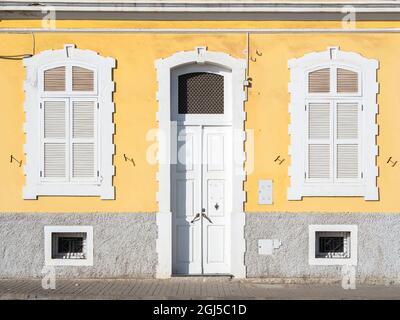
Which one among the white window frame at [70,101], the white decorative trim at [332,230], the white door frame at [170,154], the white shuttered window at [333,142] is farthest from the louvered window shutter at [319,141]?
the white window frame at [70,101]

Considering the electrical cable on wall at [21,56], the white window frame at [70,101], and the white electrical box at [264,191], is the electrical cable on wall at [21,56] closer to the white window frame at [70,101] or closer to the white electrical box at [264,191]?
the white window frame at [70,101]

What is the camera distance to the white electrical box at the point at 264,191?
12713mm

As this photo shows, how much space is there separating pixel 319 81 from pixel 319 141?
3.11 feet

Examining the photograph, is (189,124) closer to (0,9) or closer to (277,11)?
(277,11)

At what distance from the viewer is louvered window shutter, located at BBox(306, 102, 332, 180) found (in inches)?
502

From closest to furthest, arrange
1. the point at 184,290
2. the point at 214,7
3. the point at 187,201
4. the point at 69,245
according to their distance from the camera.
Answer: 1. the point at 184,290
2. the point at 214,7
3. the point at 69,245
4. the point at 187,201

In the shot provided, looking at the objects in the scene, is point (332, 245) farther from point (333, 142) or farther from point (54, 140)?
point (54, 140)

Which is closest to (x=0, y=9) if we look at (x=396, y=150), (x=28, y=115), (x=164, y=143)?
(x=28, y=115)

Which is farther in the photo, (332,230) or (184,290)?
(332,230)

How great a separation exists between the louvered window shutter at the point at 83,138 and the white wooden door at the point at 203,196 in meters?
1.34

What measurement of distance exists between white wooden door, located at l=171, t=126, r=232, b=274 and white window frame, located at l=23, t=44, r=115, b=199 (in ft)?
3.70

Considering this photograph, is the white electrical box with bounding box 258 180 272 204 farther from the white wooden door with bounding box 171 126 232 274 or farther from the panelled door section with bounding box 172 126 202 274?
the panelled door section with bounding box 172 126 202 274

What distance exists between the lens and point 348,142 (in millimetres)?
12750

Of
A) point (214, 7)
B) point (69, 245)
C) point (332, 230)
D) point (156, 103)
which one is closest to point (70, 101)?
point (156, 103)
